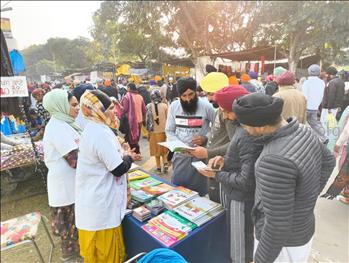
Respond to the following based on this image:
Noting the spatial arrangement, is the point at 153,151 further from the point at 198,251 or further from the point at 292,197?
the point at 292,197

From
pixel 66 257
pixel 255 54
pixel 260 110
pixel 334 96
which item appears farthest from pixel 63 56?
pixel 260 110

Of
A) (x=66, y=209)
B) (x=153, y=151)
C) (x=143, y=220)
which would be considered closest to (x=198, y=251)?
(x=143, y=220)

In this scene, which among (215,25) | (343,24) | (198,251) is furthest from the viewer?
(215,25)

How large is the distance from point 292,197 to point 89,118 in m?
1.35

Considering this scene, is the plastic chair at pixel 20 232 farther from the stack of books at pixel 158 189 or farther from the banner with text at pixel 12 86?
the banner with text at pixel 12 86

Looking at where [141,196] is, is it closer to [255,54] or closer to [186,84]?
[186,84]

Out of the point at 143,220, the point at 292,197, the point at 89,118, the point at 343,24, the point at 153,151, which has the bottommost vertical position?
the point at 153,151

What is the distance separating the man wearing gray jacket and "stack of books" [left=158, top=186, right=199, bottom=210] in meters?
0.70

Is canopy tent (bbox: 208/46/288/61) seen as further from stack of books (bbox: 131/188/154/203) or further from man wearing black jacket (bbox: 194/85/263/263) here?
stack of books (bbox: 131/188/154/203)

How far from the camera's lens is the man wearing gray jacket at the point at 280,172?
3.64ft

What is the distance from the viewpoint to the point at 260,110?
44.7 inches

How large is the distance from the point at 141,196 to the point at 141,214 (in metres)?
0.26

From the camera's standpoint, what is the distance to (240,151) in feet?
5.05

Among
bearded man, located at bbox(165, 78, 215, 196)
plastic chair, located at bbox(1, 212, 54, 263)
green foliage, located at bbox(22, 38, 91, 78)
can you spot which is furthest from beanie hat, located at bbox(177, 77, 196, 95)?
green foliage, located at bbox(22, 38, 91, 78)
